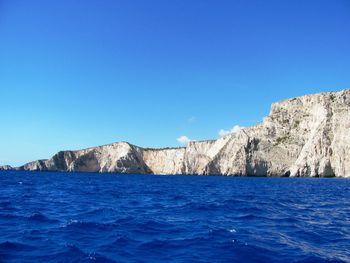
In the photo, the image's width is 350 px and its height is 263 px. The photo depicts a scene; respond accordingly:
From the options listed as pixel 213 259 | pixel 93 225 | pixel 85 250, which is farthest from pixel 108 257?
pixel 93 225

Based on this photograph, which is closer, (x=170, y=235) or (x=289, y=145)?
(x=170, y=235)

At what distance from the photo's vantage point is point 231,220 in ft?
67.0

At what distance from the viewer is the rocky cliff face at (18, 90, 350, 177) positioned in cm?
11631

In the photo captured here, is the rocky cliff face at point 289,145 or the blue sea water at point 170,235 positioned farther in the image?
the rocky cliff face at point 289,145

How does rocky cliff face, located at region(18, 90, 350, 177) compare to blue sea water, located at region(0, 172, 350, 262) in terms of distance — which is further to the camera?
rocky cliff face, located at region(18, 90, 350, 177)

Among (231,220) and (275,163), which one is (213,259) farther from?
(275,163)

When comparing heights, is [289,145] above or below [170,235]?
above

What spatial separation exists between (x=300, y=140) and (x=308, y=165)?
18.6 m

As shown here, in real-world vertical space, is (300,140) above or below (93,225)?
above

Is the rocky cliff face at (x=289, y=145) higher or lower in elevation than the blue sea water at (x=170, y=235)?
higher

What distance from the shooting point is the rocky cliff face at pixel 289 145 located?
4579 inches

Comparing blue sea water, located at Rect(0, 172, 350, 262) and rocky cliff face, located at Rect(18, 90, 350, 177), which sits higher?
rocky cliff face, located at Rect(18, 90, 350, 177)

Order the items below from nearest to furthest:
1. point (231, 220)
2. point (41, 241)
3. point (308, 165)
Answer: point (41, 241) < point (231, 220) < point (308, 165)

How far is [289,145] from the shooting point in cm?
13738
